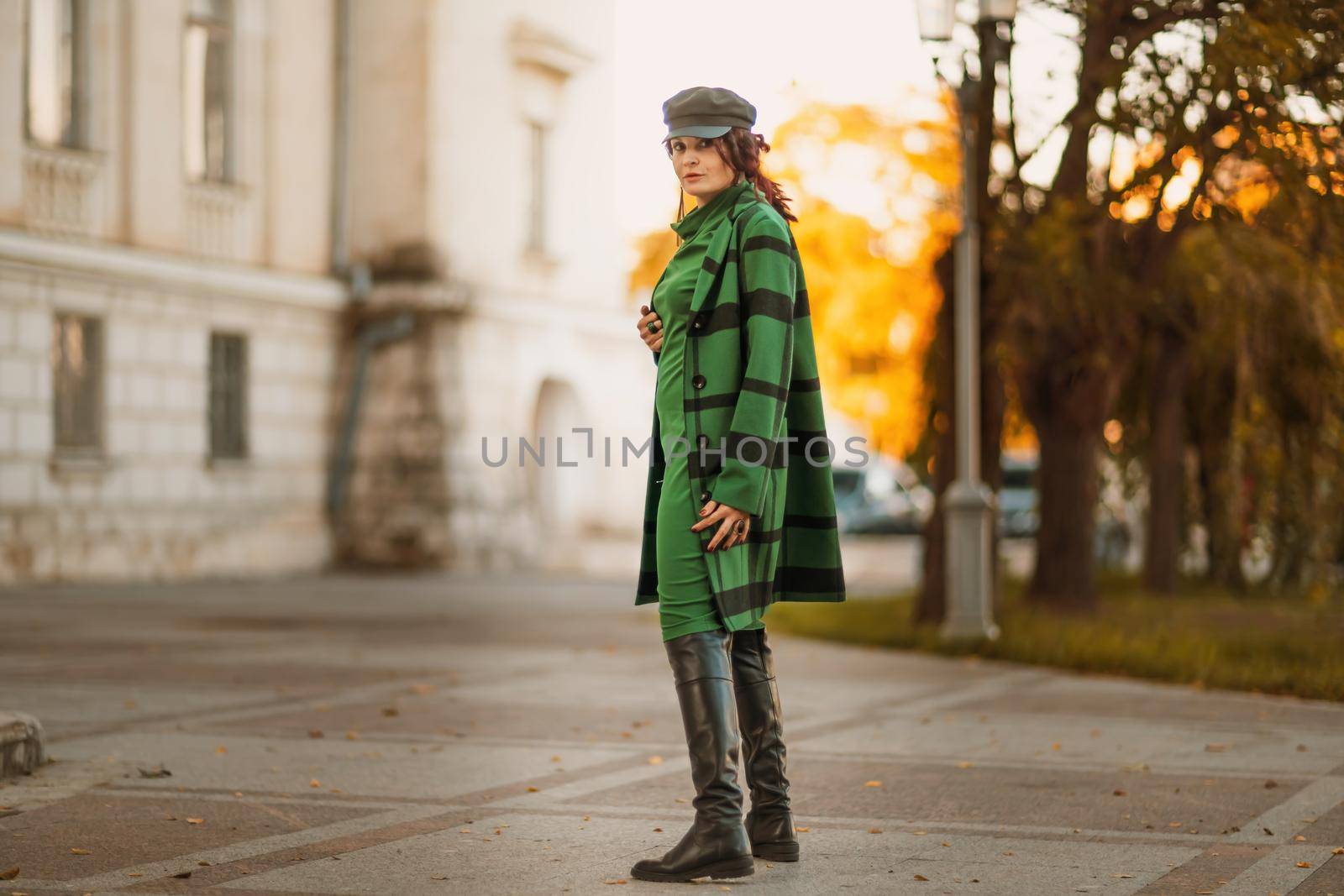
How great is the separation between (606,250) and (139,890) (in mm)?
23500

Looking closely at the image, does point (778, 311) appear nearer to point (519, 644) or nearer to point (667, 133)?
point (667, 133)

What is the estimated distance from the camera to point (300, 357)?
23609mm

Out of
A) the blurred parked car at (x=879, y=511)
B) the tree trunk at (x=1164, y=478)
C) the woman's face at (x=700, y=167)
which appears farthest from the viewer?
the blurred parked car at (x=879, y=511)

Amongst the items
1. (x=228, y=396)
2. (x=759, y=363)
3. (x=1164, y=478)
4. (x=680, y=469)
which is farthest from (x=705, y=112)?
(x=228, y=396)

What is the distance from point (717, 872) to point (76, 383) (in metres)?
16.8

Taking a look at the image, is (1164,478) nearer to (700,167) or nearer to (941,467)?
(941,467)

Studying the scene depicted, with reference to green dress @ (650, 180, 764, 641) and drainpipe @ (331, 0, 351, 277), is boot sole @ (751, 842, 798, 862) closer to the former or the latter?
green dress @ (650, 180, 764, 641)

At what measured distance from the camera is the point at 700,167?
5.07m

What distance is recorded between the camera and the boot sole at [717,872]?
4.86 metres

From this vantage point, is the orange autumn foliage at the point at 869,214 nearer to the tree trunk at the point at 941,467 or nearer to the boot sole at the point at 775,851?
the tree trunk at the point at 941,467

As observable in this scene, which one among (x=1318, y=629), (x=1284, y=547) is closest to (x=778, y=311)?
(x=1318, y=629)

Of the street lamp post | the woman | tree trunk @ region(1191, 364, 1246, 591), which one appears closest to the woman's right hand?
the woman

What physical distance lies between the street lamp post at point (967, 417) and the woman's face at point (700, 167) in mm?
7734

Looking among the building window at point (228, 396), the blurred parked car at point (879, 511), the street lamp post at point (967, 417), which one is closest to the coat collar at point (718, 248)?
the street lamp post at point (967, 417)
